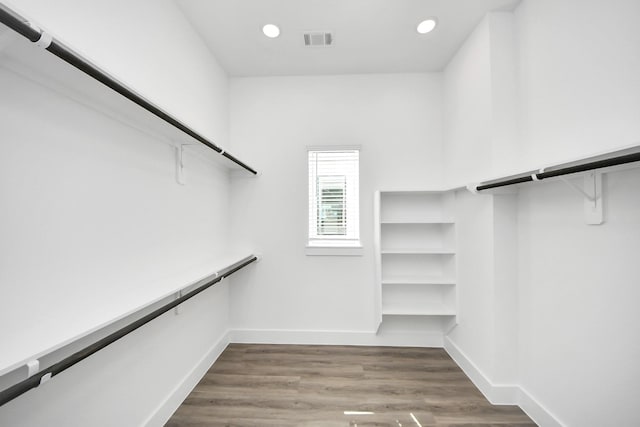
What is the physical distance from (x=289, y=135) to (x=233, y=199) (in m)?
0.88

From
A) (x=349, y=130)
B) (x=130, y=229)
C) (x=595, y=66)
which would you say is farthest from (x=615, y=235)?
(x=130, y=229)

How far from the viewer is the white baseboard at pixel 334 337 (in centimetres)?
270

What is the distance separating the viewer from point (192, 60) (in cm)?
209

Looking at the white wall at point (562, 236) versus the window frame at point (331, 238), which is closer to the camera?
the white wall at point (562, 236)

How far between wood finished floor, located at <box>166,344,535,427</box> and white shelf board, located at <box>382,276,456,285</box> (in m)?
0.68

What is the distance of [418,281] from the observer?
2523mm

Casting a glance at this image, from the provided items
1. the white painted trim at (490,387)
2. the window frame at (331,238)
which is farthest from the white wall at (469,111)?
the white painted trim at (490,387)

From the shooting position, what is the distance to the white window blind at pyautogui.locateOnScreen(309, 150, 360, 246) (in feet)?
9.37

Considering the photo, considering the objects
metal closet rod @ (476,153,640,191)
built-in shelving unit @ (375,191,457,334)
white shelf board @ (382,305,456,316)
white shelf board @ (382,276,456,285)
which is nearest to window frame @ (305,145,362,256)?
built-in shelving unit @ (375,191,457,334)

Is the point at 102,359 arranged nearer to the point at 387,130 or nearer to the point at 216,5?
the point at 216,5

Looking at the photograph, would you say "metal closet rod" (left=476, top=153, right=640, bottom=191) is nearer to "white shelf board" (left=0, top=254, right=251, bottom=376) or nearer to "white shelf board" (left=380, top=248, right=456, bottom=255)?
"white shelf board" (left=380, top=248, right=456, bottom=255)

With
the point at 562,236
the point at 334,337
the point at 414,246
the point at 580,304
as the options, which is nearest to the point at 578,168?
the point at 562,236

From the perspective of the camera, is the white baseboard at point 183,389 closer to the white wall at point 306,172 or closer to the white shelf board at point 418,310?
the white wall at point 306,172

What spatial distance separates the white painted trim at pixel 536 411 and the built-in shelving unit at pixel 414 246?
0.88 metres
